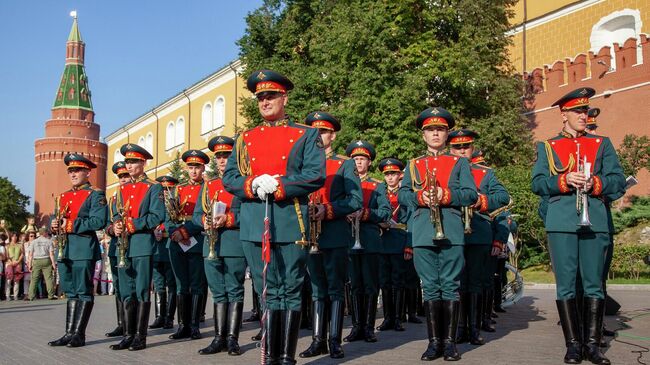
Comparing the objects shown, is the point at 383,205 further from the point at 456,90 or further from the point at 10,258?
the point at 456,90

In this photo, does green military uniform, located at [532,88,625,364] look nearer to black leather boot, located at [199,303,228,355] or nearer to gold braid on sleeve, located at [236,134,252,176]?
gold braid on sleeve, located at [236,134,252,176]

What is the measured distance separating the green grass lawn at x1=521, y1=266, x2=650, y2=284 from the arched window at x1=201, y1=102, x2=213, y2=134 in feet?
123

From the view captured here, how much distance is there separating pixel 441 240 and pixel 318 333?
5.26ft

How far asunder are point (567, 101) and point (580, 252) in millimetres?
1502

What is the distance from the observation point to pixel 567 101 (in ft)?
23.8

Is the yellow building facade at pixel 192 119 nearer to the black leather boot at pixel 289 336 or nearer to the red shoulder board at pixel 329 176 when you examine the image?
the red shoulder board at pixel 329 176

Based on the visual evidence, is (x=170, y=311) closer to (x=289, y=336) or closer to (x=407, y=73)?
(x=289, y=336)

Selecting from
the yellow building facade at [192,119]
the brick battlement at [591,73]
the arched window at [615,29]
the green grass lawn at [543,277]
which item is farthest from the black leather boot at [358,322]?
the yellow building facade at [192,119]

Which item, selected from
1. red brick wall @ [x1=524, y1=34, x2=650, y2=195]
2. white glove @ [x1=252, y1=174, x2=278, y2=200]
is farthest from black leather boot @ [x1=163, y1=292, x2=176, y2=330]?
red brick wall @ [x1=524, y1=34, x2=650, y2=195]

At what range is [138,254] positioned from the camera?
333 inches

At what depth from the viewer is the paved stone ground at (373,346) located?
7371 mm

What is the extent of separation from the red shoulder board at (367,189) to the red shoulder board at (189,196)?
92.9 inches

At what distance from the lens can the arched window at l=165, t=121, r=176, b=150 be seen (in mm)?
68375

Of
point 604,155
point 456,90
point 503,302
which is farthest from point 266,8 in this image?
point 604,155
